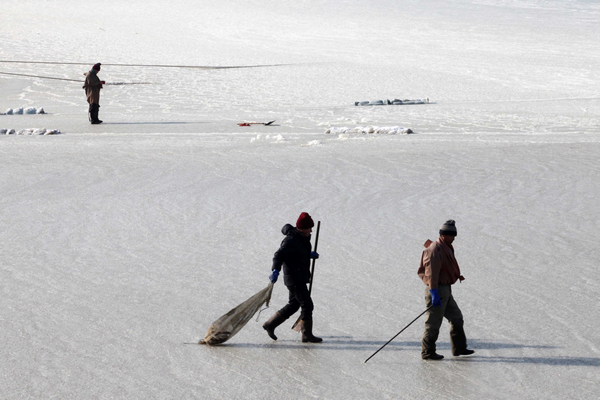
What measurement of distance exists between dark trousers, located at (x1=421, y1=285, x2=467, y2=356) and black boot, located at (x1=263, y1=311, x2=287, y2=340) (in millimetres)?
1015

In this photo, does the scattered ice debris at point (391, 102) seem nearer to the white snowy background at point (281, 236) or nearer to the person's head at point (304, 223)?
the white snowy background at point (281, 236)

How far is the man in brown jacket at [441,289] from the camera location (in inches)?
181

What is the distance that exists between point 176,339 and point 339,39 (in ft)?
105

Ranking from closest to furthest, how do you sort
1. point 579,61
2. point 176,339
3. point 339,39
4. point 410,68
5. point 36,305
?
point 176,339 → point 36,305 → point 410,68 → point 579,61 → point 339,39

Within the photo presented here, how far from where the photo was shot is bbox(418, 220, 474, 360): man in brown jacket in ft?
15.1

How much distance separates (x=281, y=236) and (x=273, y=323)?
9.27 ft

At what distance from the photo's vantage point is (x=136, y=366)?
4.62 metres

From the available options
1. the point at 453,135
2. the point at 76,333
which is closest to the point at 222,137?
the point at 453,135

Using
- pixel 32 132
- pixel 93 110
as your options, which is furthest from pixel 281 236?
pixel 93 110

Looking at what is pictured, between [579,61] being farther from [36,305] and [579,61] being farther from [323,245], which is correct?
[36,305]

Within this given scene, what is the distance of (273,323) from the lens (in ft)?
16.6

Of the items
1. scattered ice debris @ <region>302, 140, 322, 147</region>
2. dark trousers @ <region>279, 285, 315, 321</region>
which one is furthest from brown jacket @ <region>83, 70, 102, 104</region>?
dark trousers @ <region>279, 285, 315, 321</region>

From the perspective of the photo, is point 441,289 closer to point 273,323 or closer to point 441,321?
point 441,321

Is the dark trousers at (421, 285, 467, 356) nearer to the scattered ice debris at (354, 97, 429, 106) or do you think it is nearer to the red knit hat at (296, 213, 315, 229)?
the red knit hat at (296, 213, 315, 229)
